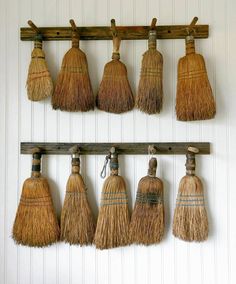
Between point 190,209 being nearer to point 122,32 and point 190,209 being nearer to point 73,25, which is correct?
point 122,32

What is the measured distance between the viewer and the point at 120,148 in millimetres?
1287

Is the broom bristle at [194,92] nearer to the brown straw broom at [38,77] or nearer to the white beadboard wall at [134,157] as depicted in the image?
the white beadboard wall at [134,157]

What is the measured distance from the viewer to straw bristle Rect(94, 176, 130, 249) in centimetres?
121

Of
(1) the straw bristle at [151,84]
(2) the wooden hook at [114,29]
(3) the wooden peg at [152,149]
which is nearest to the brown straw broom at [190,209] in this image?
(3) the wooden peg at [152,149]

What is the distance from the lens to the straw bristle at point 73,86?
124 cm

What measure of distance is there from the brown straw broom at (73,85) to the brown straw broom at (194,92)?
40 cm

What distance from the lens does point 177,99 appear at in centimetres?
125

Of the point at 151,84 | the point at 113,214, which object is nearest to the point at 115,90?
the point at 151,84

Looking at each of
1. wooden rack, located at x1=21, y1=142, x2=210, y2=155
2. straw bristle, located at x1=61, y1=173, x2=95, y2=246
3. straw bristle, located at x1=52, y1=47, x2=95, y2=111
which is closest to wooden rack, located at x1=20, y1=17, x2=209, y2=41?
straw bristle, located at x1=52, y1=47, x2=95, y2=111

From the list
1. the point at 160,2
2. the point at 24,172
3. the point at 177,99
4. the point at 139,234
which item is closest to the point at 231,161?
the point at 177,99

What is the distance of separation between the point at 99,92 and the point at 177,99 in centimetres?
35

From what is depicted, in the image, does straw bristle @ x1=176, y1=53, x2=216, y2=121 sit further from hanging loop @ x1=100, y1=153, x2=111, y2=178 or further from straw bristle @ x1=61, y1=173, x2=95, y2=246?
straw bristle @ x1=61, y1=173, x2=95, y2=246

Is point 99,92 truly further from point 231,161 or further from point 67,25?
point 231,161

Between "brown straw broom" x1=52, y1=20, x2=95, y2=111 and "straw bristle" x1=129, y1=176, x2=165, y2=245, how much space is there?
44 centimetres
